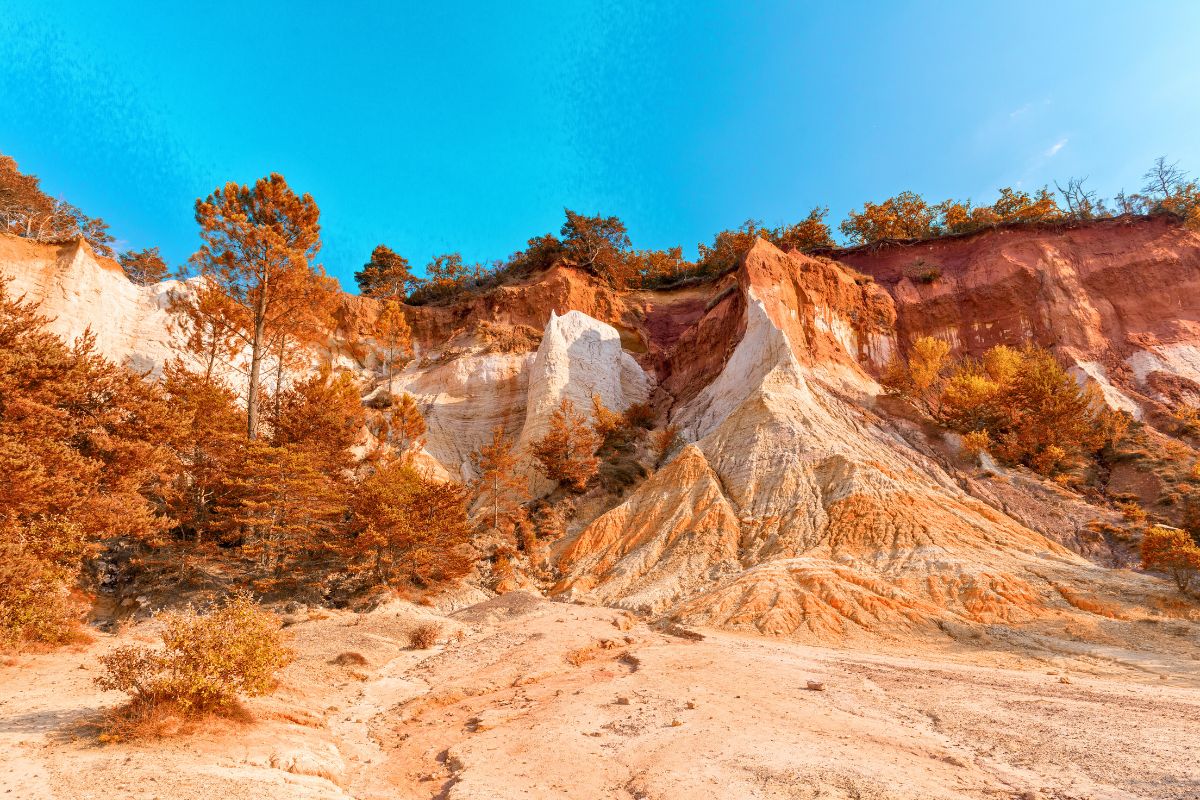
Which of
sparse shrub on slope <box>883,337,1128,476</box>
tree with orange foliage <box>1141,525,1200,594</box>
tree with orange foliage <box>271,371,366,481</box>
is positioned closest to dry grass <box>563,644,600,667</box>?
tree with orange foliage <box>271,371,366,481</box>

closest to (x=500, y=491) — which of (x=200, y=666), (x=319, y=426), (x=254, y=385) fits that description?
(x=319, y=426)

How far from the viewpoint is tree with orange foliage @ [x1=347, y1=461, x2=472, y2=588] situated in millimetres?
16969

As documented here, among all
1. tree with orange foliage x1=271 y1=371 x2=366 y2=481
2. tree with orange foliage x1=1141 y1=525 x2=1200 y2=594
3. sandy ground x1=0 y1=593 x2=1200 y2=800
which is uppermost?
tree with orange foliage x1=271 y1=371 x2=366 y2=481

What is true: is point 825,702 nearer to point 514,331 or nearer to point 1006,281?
point 514,331

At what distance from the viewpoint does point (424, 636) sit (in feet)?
42.4

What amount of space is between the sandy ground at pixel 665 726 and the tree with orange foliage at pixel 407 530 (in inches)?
197

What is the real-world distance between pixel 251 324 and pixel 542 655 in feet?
53.9

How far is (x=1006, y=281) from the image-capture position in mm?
33594

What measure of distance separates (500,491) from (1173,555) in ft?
67.3

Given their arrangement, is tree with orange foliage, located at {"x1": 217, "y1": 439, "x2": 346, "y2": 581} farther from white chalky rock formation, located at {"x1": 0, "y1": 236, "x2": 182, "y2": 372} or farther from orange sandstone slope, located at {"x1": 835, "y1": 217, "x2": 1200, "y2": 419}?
orange sandstone slope, located at {"x1": 835, "y1": 217, "x2": 1200, "y2": 419}

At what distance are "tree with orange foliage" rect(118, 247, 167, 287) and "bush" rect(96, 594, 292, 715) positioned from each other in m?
39.1

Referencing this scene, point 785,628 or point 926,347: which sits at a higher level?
point 926,347

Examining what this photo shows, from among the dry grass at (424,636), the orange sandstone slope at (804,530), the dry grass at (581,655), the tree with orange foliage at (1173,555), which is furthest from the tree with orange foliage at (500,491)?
the tree with orange foliage at (1173,555)

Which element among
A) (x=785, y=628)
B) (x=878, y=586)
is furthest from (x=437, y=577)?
(x=878, y=586)
